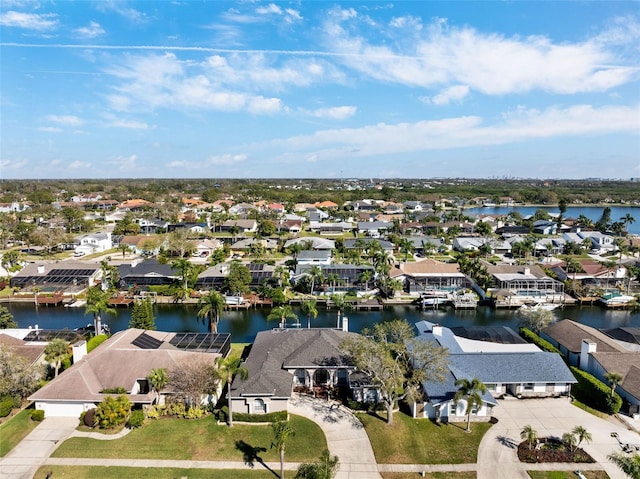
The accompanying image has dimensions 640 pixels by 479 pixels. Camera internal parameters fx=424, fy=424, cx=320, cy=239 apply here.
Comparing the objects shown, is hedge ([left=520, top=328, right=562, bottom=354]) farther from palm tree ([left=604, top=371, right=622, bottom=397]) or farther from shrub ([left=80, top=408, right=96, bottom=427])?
shrub ([left=80, top=408, right=96, bottom=427])

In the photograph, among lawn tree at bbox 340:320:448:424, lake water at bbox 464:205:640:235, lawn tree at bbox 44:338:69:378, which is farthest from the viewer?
lake water at bbox 464:205:640:235

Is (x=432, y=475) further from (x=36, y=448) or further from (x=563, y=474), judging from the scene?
(x=36, y=448)

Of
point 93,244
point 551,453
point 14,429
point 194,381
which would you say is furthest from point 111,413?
point 93,244

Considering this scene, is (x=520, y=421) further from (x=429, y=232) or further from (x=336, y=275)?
(x=429, y=232)

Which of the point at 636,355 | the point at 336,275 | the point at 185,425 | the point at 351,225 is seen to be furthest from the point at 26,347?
the point at 351,225

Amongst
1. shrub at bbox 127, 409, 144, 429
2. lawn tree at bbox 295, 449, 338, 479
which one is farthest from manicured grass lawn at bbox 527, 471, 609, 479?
shrub at bbox 127, 409, 144, 429

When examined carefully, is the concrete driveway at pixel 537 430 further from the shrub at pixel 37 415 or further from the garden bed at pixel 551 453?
the shrub at pixel 37 415
